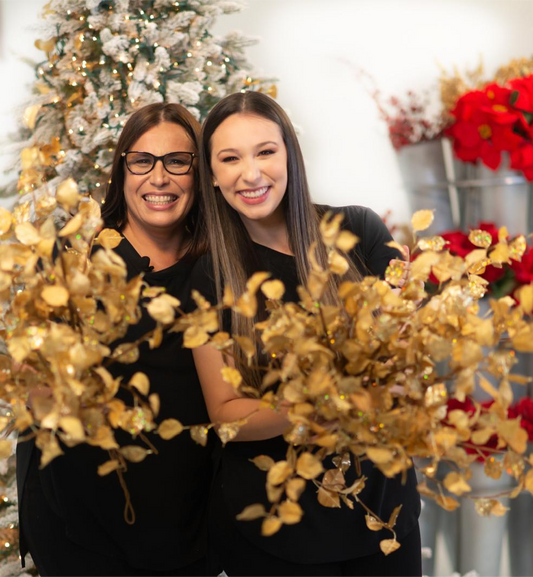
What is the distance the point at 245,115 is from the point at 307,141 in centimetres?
159

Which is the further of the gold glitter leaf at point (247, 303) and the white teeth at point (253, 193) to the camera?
the white teeth at point (253, 193)

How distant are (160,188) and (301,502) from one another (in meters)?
0.69

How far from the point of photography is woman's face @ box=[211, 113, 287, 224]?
1.35 m

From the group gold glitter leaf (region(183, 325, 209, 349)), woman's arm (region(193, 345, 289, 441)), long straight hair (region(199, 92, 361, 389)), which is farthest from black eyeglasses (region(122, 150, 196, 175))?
gold glitter leaf (region(183, 325, 209, 349))

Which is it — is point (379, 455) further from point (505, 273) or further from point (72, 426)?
point (505, 273)

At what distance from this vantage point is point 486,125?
2207 millimetres

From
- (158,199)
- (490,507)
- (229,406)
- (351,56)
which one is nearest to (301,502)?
(229,406)

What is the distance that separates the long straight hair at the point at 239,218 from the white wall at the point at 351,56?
4.70 ft

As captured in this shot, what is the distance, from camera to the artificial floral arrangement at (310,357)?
0.79 meters

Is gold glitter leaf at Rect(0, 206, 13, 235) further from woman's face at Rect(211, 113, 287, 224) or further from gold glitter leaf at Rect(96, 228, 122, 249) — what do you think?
woman's face at Rect(211, 113, 287, 224)

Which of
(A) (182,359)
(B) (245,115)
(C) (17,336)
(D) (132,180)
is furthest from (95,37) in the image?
(C) (17,336)

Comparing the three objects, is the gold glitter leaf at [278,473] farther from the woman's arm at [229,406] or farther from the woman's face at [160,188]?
the woman's face at [160,188]

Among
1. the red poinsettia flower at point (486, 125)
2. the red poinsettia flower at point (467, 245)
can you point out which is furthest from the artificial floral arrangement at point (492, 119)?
the red poinsettia flower at point (467, 245)

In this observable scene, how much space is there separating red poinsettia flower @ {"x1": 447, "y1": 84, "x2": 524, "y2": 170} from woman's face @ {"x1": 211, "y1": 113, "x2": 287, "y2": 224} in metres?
0.99
